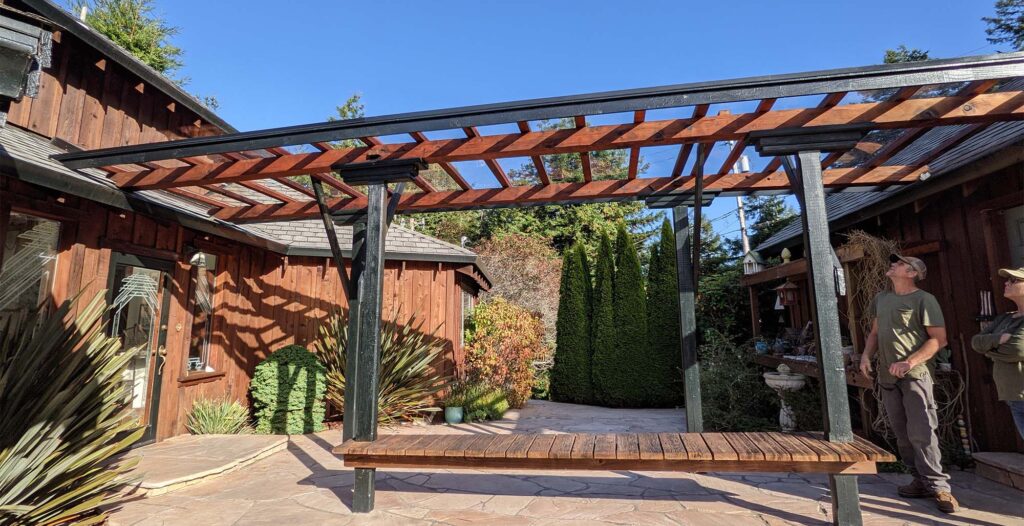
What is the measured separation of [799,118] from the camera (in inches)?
110

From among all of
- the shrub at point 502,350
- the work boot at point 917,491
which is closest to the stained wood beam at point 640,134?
the work boot at point 917,491

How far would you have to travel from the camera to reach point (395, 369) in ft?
19.1

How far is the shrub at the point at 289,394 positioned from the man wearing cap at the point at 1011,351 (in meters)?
5.96

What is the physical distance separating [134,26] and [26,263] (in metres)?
11.4

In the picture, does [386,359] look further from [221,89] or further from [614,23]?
[221,89]

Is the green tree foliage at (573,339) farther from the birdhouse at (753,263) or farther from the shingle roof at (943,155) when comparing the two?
the shingle roof at (943,155)

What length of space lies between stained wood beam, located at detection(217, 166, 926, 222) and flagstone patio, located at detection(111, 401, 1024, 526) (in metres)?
2.24

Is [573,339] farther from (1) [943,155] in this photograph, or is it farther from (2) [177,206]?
(2) [177,206]

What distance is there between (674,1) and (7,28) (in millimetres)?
10090

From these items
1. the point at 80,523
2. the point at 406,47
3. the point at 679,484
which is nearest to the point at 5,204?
the point at 80,523

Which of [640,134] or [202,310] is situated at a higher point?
[640,134]

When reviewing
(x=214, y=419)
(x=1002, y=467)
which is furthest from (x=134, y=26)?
(x=1002, y=467)

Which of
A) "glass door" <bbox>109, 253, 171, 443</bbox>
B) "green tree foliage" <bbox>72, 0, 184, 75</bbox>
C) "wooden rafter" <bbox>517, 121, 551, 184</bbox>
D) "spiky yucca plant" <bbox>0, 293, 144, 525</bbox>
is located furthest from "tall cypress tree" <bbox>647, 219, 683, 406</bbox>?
"green tree foliage" <bbox>72, 0, 184, 75</bbox>

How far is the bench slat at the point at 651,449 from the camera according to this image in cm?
A: 249
